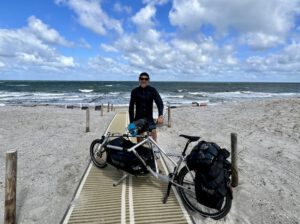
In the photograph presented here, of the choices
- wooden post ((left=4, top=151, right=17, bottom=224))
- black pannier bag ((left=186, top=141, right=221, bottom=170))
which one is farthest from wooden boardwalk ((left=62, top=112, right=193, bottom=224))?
black pannier bag ((left=186, top=141, right=221, bottom=170))

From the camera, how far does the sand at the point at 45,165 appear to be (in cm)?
483

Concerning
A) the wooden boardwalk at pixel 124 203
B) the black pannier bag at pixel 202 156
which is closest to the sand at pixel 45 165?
the wooden boardwalk at pixel 124 203

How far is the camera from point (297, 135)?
9.74 metres

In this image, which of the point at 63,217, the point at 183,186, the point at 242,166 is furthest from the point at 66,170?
the point at 242,166

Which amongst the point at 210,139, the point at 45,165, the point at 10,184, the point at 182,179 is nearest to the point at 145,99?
the point at 182,179

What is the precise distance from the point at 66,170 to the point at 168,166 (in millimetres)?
2396

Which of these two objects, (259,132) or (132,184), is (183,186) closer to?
(132,184)

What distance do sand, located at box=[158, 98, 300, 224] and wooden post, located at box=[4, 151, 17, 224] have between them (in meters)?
2.73

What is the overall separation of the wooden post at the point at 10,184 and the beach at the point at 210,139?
1.38ft

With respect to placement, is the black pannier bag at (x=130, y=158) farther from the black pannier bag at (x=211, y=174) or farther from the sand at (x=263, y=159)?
the sand at (x=263, y=159)

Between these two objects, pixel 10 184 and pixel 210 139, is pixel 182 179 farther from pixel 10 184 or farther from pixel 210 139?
pixel 210 139

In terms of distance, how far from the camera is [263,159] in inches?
295

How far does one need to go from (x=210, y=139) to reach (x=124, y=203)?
6361mm

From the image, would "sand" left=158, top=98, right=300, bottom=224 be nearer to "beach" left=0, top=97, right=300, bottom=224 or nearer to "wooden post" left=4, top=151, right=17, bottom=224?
"beach" left=0, top=97, right=300, bottom=224
